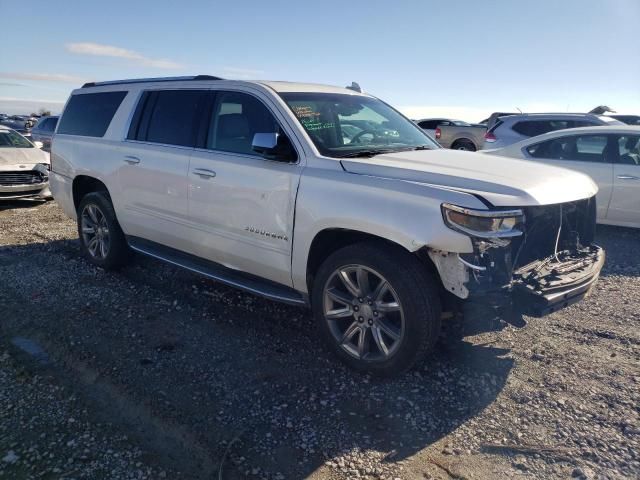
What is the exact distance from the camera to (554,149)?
754 cm

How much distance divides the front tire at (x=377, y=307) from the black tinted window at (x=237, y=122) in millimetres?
1235

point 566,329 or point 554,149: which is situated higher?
point 554,149

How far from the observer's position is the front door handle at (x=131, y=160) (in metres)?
4.89

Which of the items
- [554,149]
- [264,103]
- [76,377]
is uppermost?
[264,103]

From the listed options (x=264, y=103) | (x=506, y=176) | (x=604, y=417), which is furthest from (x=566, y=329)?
(x=264, y=103)

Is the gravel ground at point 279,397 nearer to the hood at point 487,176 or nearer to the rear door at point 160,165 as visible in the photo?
the rear door at point 160,165

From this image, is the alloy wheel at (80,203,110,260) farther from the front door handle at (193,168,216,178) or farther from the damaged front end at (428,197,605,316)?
the damaged front end at (428,197,605,316)

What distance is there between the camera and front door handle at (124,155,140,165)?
192 inches

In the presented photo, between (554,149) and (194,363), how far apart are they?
20.5 ft

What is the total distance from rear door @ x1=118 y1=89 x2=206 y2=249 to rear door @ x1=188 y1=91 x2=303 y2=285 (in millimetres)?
200

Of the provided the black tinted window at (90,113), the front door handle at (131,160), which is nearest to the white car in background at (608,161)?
the front door handle at (131,160)

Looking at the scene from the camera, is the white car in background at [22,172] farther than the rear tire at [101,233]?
Yes

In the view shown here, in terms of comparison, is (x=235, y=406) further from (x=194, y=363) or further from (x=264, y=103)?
(x=264, y=103)

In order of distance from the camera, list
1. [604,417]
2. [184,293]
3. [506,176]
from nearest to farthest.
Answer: [604,417], [506,176], [184,293]
